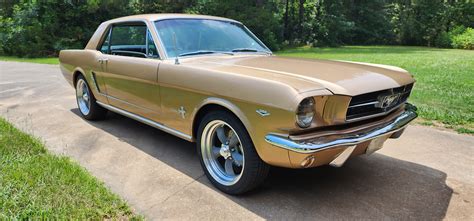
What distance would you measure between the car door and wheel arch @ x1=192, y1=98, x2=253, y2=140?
60 centimetres

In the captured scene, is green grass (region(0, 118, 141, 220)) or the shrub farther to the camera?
the shrub

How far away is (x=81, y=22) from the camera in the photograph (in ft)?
71.9

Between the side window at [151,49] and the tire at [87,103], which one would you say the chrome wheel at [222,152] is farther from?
the tire at [87,103]

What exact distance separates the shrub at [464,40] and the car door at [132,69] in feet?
97.0

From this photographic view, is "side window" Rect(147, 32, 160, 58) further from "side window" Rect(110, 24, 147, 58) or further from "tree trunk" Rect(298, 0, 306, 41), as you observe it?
"tree trunk" Rect(298, 0, 306, 41)

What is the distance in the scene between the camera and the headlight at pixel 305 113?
259 centimetres

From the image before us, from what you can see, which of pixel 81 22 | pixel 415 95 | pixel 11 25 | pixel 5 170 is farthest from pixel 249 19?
pixel 5 170

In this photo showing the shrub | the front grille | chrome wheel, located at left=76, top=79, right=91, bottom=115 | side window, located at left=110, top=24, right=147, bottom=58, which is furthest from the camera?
the shrub

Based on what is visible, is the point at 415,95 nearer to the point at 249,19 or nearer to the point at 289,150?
the point at 289,150

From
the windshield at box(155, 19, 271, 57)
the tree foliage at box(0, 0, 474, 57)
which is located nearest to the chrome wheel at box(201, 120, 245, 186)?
the windshield at box(155, 19, 271, 57)

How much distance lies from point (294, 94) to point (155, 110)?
1880 millimetres

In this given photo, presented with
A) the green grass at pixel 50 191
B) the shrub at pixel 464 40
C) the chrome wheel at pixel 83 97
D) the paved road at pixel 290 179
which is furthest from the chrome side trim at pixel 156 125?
the shrub at pixel 464 40

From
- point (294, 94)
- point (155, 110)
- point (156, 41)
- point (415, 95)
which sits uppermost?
point (156, 41)

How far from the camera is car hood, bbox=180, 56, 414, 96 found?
2.74 meters
